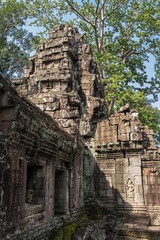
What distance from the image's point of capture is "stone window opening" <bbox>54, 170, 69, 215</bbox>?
6562 mm

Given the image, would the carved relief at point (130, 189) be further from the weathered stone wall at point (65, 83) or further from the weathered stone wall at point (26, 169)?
the weathered stone wall at point (26, 169)

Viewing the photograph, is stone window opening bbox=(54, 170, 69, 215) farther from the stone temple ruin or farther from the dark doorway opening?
the dark doorway opening

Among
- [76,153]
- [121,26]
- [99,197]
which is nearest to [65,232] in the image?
[76,153]

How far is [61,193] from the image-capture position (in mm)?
6727

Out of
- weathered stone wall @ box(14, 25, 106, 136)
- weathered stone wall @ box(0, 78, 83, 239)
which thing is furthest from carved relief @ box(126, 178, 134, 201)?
weathered stone wall @ box(0, 78, 83, 239)

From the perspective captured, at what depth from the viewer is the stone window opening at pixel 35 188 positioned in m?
5.40

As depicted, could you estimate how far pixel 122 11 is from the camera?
19562 millimetres

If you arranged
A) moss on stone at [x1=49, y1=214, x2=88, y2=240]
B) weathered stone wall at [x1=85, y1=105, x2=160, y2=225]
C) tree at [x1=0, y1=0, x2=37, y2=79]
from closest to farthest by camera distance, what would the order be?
moss on stone at [x1=49, y1=214, x2=88, y2=240]
weathered stone wall at [x1=85, y1=105, x2=160, y2=225]
tree at [x1=0, y1=0, x2=37, y2=79]

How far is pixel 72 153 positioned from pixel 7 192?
358 cm

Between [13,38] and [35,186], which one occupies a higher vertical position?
[13,38]

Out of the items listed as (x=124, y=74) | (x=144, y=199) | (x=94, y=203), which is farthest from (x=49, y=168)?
(x=124, y=74)

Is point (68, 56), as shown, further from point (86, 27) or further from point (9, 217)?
point (86, 27)

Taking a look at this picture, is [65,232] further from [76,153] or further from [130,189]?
[130,189]

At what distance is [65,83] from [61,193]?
4693 millimetres
